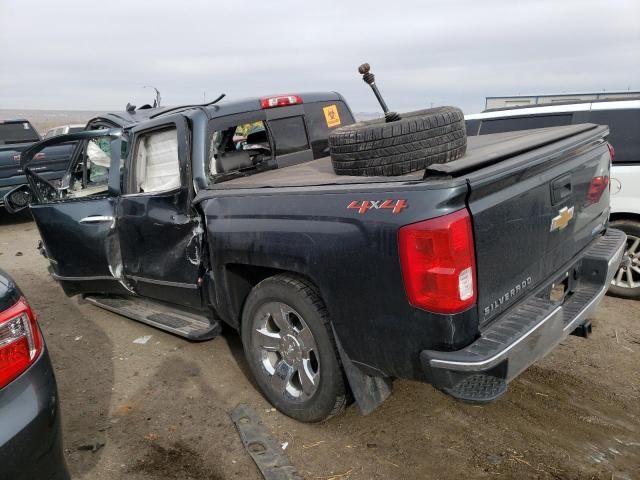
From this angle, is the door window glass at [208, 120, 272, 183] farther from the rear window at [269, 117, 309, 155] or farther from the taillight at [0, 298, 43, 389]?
the taillight at [0, 298, 43, 389]

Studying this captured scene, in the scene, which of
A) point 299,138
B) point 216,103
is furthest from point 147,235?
point 299,138

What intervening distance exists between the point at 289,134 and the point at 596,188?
2315 mm

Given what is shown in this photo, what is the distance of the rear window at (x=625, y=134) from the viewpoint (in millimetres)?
4695

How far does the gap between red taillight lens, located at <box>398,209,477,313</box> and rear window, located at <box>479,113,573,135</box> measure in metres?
3.79

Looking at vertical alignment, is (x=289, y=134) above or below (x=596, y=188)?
above

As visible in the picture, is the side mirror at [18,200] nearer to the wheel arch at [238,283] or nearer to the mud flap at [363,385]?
the wheel arch at [238,283]

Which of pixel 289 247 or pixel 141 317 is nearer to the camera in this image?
pixel 289 247

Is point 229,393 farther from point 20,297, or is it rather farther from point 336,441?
point 20,297

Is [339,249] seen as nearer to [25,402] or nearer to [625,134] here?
[25,402]

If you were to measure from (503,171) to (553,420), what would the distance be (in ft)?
5.24

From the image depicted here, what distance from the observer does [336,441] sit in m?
2.89

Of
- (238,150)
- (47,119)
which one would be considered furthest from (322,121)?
(47,119)

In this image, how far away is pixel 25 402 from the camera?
1.83m

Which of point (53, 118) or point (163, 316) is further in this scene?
point (53, 118)
